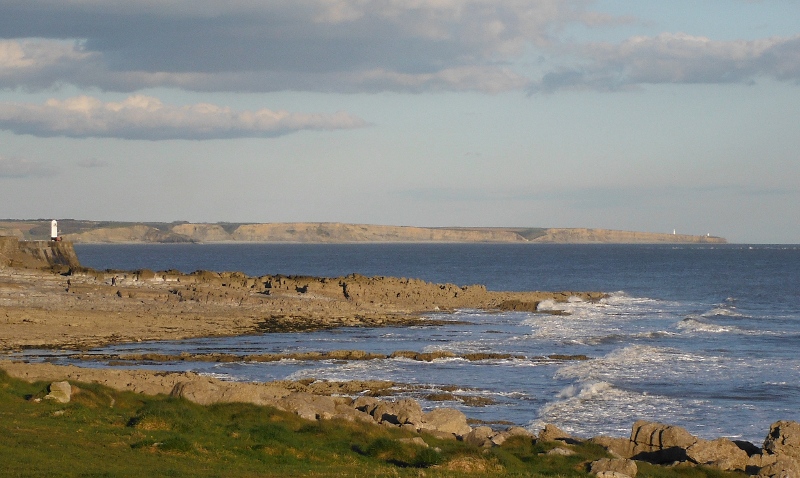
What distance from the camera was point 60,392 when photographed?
1795 centimetres

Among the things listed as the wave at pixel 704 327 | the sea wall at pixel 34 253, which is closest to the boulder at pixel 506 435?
the wave at pixel 704 327

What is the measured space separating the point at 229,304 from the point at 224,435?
135 feet

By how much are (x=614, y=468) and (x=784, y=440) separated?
4753mm

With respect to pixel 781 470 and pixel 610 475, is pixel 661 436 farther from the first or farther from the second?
pixel 610 475

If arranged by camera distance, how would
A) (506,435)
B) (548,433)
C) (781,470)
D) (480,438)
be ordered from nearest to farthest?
(781,470) < (480,438) < (506,435) < (548,433)

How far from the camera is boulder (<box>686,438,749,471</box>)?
54.1 ft

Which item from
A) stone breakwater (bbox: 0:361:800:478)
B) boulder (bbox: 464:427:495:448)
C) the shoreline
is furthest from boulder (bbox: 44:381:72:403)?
boulder (bbox: 464:427:495:448)

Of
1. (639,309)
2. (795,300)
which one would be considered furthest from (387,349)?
(795,300)

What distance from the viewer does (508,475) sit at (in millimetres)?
13711

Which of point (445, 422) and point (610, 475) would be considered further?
point (445, 422)

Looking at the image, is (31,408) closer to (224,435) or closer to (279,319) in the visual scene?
(224,435)

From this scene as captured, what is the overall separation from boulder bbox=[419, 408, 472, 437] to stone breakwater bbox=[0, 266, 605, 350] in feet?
73.0

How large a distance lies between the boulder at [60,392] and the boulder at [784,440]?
13.6 meters

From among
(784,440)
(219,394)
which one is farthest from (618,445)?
(219,394)
